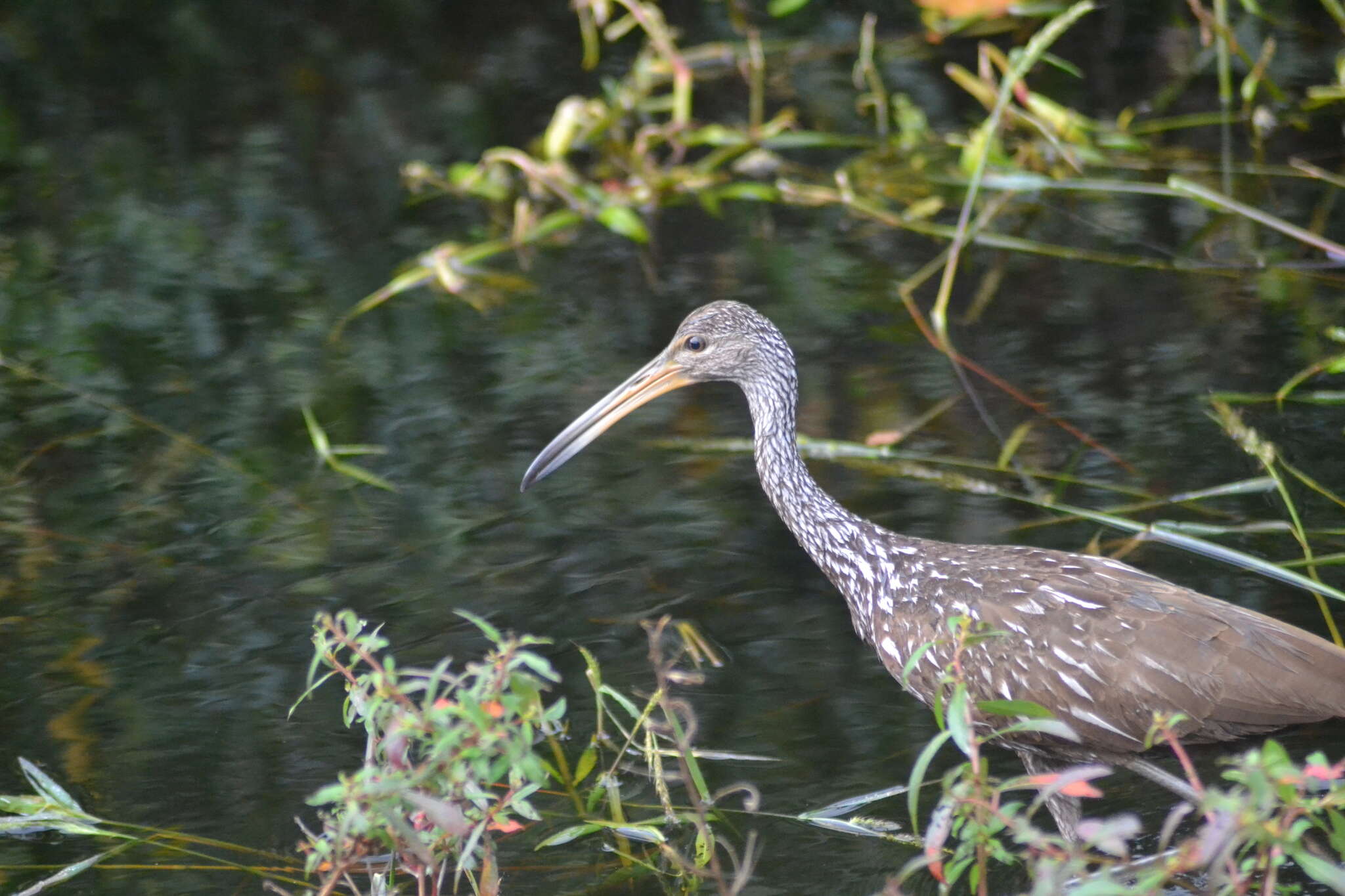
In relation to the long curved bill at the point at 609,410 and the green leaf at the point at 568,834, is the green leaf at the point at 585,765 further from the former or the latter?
the long curved bill at the point at 609,410

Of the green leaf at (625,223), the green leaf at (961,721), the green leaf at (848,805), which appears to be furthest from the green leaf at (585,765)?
the green leaf at (625,223)

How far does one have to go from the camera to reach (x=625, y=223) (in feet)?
24.2

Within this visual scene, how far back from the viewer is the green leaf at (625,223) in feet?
24.2

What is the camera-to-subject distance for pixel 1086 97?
8.45m

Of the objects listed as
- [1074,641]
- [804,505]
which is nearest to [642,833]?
[804,505]

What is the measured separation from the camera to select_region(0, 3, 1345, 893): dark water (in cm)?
423

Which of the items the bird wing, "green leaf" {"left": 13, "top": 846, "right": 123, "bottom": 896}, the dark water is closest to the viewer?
the bird wing

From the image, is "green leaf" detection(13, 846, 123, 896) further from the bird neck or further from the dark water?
the bird neck

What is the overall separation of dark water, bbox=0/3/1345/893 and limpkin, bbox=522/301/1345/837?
15.7 inches

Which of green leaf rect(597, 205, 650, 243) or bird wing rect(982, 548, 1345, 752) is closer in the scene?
bird wing rect(982, 548, 1345, 752)

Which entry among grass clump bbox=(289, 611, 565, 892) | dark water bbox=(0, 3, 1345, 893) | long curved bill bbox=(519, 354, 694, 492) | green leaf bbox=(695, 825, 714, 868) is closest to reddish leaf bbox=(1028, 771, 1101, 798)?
grass clump bbox=(289, 611, 565, 892)

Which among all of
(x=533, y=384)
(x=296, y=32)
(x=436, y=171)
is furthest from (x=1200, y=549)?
(x=296, y=32)

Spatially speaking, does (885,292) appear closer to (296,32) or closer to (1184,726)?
(1184,726)

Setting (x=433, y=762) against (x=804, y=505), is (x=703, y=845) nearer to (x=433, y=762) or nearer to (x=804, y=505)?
(x=804, y=505)
